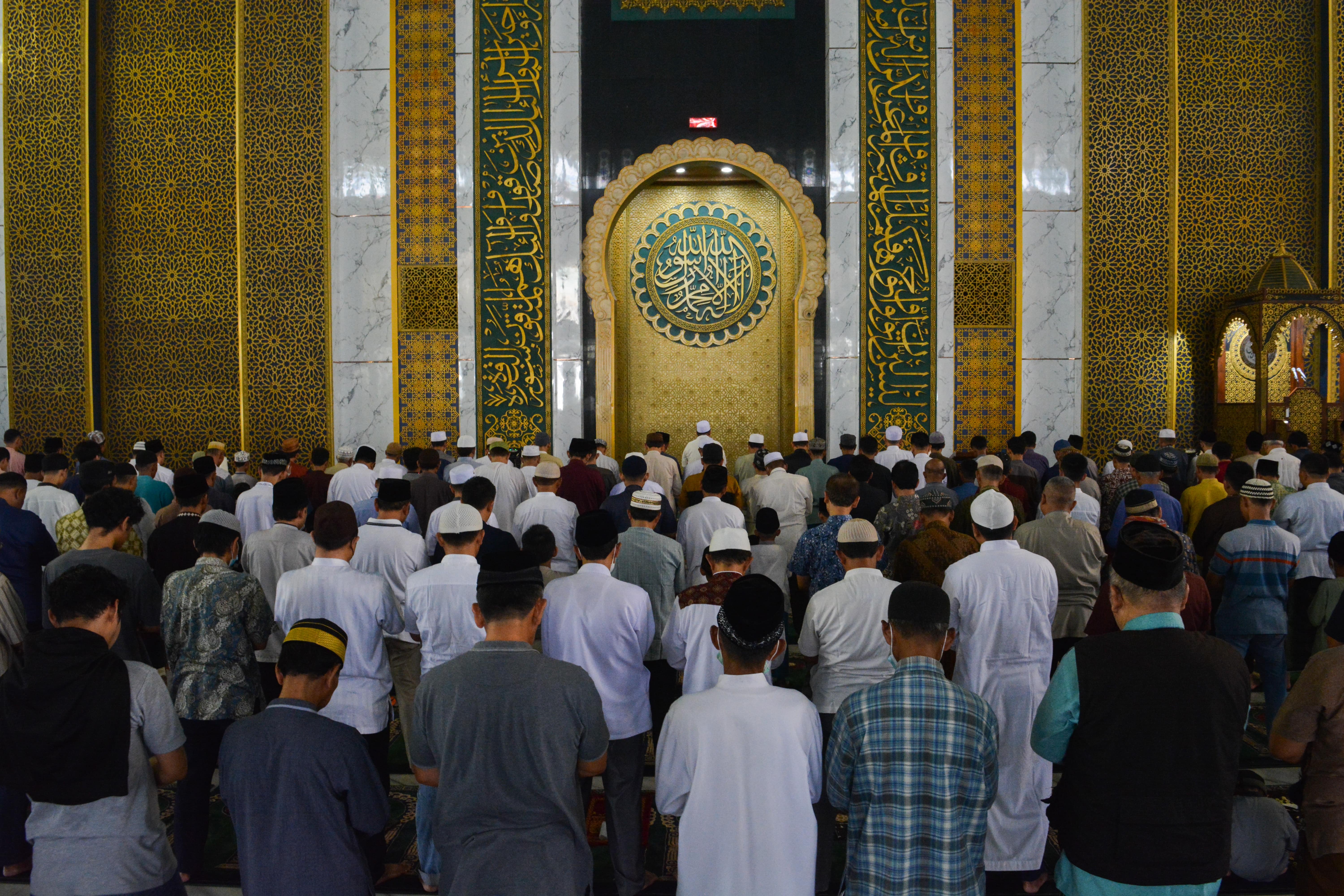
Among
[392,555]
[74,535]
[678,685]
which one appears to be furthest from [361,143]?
[678,685]

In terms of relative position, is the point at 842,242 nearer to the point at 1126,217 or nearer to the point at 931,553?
the point at 1126,217

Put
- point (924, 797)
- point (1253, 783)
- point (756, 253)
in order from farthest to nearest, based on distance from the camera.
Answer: point (756, 253) < point (1253, 783) < point (924, 797)

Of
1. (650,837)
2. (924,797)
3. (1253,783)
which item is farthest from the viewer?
(650,837)

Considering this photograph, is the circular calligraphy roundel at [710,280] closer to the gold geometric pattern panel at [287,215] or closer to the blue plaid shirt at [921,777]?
the gold geometric pattern panel at [287,215]

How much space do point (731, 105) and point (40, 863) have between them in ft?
25.7

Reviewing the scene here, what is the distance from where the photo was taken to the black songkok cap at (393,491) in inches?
135

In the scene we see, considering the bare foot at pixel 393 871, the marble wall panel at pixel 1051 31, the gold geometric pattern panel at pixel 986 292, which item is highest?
the marble wall panel at pixel 1051 31

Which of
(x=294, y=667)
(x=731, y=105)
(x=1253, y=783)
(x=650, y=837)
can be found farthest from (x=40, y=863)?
(x=731, y=105)

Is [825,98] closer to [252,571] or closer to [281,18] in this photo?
[281,18]

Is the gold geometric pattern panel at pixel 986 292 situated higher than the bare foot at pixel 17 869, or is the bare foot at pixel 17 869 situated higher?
the gold geometric pattern panel at pixel 986 292

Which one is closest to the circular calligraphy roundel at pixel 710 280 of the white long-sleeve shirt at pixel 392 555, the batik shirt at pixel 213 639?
the white long-sleeve shirt at pixel 392 555

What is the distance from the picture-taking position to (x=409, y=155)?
8.48m

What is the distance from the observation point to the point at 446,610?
113 inches

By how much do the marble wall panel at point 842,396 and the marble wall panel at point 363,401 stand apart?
406 cm
